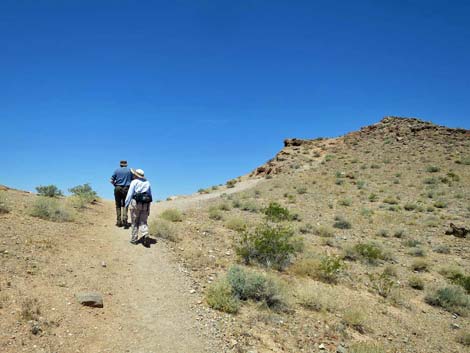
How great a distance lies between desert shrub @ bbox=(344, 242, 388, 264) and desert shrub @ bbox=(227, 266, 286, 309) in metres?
5.65

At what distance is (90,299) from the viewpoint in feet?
21.4

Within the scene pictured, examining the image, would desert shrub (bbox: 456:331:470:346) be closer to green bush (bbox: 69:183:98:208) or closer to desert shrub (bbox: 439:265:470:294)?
Result: desert shrub (bbox: 439:265:470:294)

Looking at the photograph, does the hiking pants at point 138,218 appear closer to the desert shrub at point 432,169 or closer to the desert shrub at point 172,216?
the desert shrub at point 172,216

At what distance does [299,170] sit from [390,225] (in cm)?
1885

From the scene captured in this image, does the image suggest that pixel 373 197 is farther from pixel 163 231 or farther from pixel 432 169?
pixel 163 231

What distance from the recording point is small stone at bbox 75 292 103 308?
647 centimetres

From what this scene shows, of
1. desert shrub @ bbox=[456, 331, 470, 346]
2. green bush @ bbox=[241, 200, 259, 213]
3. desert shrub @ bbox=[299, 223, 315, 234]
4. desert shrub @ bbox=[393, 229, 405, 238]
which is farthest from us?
green bush @ bbox=[241, 200, 259, 213]

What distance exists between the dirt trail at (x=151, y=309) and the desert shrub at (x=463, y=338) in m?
6.12

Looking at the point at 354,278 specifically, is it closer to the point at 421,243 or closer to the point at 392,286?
the point at 392,286

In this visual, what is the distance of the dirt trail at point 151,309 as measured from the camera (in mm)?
5824

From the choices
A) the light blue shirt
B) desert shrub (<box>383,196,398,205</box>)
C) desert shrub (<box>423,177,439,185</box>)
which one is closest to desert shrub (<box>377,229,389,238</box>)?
desert shrub (<box>383,196,398,205</box>)

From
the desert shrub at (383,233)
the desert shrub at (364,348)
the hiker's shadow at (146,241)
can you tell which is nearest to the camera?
the desert shrub at (364,348)

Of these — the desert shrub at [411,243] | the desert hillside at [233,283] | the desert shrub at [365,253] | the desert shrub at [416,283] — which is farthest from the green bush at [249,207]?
the desert shrub at [416,283]

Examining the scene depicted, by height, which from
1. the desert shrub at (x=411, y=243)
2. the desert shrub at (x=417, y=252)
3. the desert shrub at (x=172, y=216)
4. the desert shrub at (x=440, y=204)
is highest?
the desert shrub at (x=440, y=204)
